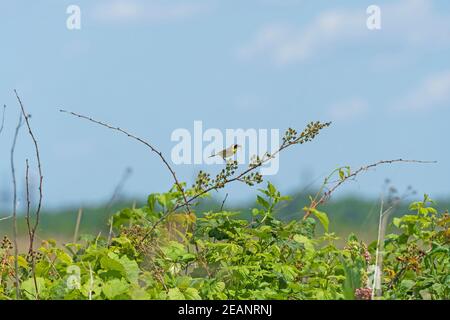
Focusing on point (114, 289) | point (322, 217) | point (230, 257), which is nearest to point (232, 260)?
point (230, 257)

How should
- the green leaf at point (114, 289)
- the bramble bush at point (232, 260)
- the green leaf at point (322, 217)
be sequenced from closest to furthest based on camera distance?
the green leaf at point (114, 289), the bramble bush at point (232, 260), the green leaf at point (322, 217)

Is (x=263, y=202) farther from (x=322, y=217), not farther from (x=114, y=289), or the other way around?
(x=114, y=289)

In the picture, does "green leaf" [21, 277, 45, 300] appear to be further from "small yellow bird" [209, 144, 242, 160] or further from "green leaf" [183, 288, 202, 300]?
"small yellow bird" [209, 144, 242, 160]

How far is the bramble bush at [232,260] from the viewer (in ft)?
12.6

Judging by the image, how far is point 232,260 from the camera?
4.08 metres

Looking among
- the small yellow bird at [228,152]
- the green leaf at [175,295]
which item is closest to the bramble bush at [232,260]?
the green leaf at [175,295]

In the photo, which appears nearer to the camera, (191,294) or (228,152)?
(191,294)

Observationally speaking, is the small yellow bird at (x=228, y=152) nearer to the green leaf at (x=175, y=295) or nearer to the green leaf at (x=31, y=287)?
the green leaf at (x=175, y=295)

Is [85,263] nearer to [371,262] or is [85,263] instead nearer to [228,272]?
[228,272]

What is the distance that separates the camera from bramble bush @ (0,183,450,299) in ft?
12.6

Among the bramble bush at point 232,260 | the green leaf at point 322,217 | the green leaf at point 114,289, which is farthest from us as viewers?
the green leaf at point 322,217

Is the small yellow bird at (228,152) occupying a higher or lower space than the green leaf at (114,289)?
higher
